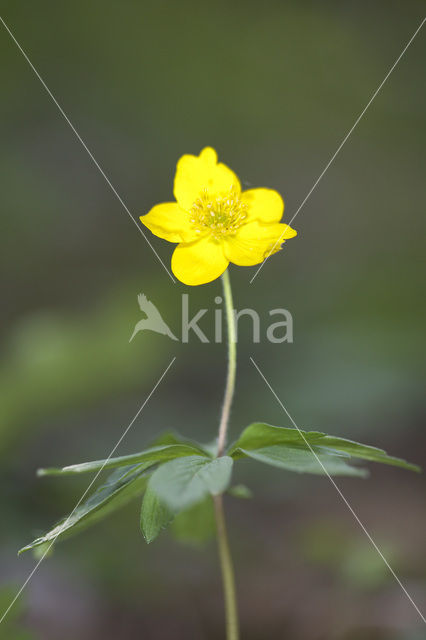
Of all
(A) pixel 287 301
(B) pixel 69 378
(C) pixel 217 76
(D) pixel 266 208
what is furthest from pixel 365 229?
(D) pixel 266 208

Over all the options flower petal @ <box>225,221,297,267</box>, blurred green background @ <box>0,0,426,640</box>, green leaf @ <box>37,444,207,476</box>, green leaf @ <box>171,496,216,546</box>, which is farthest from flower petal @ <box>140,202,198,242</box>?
blurred green background @ <box>0,0,426,640</box>

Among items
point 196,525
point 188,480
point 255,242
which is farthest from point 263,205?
point 196,525

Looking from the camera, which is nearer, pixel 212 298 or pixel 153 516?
pixel 153 516

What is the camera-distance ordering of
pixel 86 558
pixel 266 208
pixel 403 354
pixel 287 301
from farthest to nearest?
Result: pixel 287 301, pixel 403 354, pixel 86 558, pixel 266 208

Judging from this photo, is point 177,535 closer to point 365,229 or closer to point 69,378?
point 69,378

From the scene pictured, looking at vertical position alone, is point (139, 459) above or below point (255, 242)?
below

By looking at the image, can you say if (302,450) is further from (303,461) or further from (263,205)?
(263,205)

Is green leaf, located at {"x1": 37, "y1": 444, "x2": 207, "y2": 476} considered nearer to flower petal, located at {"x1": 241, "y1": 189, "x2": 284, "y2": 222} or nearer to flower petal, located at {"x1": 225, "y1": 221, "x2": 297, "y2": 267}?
flower petal, located at {"x1": 225, "y1": 221, "x2": 297, "y2": 267}
